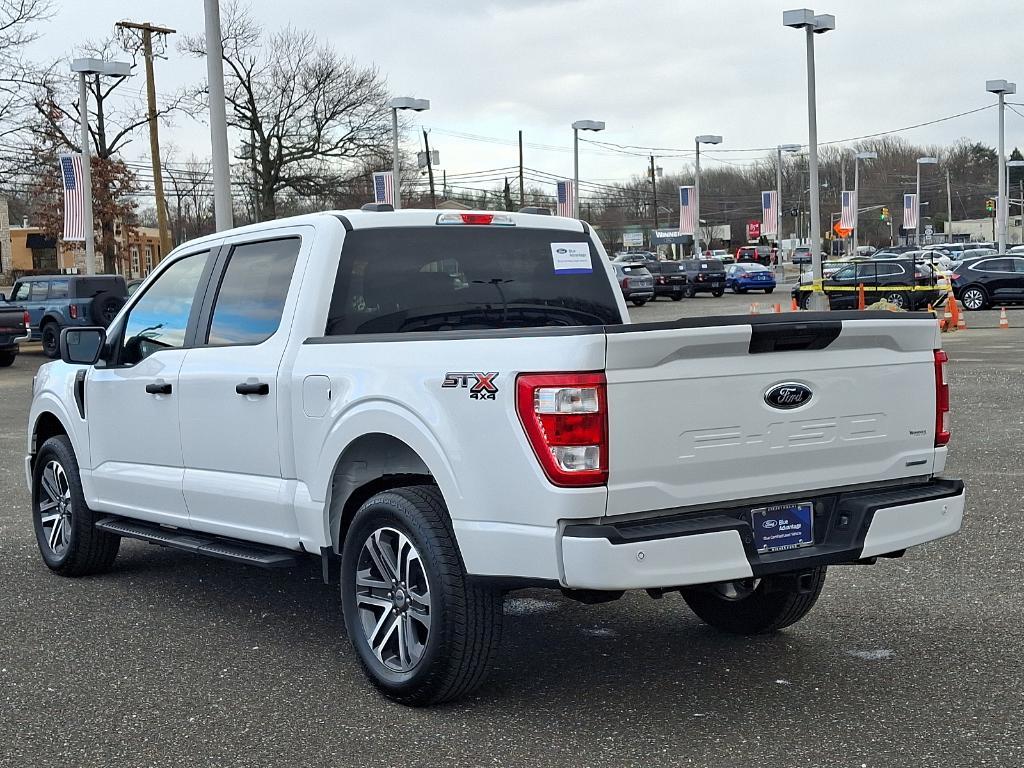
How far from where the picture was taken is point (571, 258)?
20.5 feet

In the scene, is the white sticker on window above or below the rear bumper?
above

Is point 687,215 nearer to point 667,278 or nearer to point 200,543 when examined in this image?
point 667,278

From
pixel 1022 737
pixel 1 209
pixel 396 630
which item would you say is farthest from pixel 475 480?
pixel 1 209

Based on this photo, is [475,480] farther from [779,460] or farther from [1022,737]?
[1022,737]

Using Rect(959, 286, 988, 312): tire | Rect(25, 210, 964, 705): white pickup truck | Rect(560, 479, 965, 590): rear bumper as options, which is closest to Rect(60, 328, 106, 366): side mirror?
Rect(25, 210, 964, 705): white pickup truck

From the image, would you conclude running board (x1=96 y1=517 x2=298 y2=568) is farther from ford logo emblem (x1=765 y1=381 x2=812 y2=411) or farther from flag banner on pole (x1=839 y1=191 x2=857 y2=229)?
flag banner on pole (x1=839 y1=191 x2=857 y2=229)

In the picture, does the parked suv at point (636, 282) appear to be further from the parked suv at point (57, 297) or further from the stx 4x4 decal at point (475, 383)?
the stx 4x4 decal at point (475, 383)

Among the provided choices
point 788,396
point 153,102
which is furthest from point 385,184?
point 788,396

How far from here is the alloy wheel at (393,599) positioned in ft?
15.6

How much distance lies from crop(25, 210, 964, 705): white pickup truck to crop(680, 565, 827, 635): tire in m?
0.01

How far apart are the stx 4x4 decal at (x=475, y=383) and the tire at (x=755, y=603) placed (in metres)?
1.58

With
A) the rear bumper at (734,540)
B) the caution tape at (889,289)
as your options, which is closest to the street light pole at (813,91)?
the caution tape at (889,289)

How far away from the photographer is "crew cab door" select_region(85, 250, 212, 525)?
6.29 m

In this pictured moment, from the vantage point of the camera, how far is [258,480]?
5.62 meters
